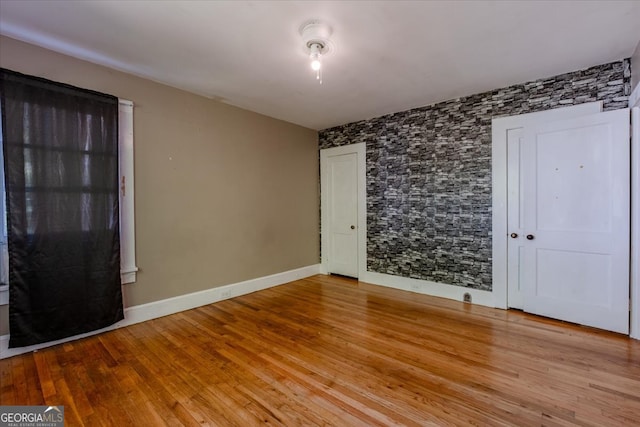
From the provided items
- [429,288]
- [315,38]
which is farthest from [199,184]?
[429,288]

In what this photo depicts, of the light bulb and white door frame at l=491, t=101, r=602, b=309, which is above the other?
the light bulb

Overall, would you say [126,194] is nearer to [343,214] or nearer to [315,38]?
[315,38]

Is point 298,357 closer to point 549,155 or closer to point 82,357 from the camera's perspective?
point 82,357

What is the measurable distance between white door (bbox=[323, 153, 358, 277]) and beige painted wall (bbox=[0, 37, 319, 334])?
0.57m

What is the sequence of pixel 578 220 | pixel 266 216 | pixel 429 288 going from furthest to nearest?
pixel 266 216 → pixel 429 288 → pixel 578 220

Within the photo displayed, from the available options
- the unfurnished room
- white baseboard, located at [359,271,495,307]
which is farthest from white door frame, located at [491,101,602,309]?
white baseboard, located at [359,271,495,307]

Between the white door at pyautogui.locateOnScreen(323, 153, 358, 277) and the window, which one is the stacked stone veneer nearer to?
the white door at pyautogui.locateOnScreen(323, 153, 358, 277)

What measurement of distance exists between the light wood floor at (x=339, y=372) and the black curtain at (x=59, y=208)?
34 centimetres

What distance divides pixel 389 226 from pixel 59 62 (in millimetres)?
4289

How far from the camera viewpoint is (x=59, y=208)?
8.37 ft

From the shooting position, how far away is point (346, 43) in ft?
8.00

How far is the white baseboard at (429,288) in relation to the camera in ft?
11.8

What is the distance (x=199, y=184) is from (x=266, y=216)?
116 centimetres

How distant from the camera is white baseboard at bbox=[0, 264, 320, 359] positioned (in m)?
2.49
